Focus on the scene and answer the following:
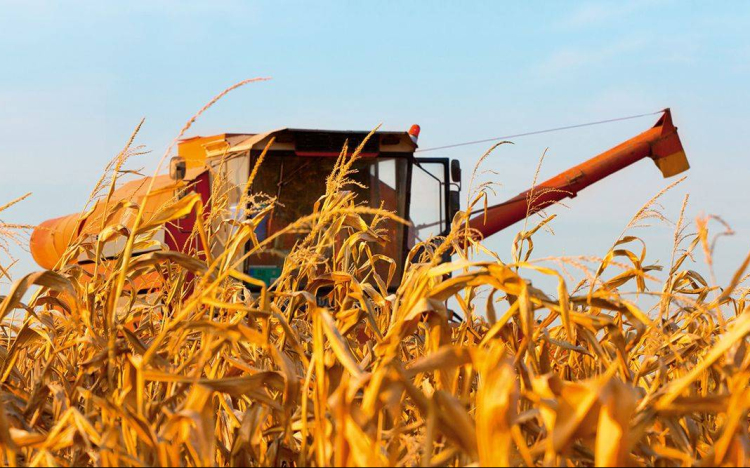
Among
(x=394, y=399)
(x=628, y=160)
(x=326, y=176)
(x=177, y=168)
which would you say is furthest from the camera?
(x=628, y=160)

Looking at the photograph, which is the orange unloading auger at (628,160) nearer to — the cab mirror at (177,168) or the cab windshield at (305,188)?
the cab windshield at (305,188)

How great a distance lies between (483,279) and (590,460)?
0.24 m

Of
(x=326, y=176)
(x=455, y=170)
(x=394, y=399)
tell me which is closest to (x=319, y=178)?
(x=326, y=176)

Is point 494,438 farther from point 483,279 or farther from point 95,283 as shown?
point 95,283

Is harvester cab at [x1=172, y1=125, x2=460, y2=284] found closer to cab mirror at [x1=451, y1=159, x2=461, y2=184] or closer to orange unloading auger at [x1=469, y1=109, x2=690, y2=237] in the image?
cab mirror at [x1=451, y1=159, x2=461, y2=184]

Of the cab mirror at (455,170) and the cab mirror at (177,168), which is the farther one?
the cab mirror at (455,170)

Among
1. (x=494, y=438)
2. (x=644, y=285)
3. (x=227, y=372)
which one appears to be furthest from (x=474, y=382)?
(x=494, y=438)

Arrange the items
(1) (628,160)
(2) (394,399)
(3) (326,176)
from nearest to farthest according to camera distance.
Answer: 1. (2) (394,399)
2. (3) (326,176)
3. (1) (628,160)

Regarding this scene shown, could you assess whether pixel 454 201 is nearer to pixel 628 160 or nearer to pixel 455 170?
pixel 455 170

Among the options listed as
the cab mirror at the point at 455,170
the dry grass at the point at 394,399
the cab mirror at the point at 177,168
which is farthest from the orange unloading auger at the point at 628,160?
the dry grass at the point at 394,399

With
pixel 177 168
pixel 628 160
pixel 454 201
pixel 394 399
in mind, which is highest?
pixel 628 160

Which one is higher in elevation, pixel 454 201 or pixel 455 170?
pixel 455 170

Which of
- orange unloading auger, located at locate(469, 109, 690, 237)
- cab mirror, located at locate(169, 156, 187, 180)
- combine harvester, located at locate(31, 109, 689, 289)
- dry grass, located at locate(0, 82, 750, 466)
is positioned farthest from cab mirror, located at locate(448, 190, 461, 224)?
dry grass, located at locate(0, 82, 750, 466)

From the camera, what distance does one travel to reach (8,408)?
4.22ft
